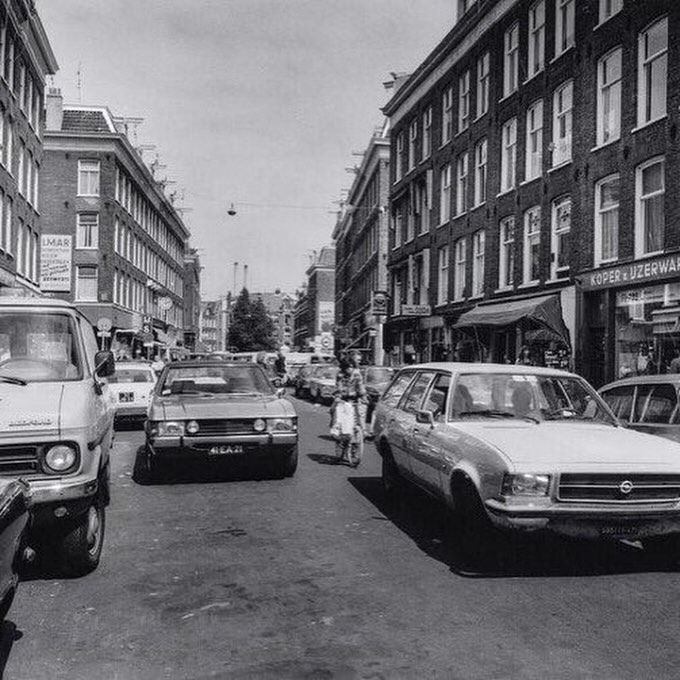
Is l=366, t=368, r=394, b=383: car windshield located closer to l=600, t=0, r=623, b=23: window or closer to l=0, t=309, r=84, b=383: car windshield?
l=600, t=0, r=623, b=23: window

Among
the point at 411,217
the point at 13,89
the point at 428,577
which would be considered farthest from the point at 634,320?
the point at 13,89

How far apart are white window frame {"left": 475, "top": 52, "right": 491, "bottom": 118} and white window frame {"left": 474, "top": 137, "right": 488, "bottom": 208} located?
44.1 inches

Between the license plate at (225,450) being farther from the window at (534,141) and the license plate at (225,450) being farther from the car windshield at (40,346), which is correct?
the window at (534,141)

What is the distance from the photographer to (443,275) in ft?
107

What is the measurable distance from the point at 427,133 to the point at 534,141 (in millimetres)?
11146

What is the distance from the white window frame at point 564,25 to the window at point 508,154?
333cm

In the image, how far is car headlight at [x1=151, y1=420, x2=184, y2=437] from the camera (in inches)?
362

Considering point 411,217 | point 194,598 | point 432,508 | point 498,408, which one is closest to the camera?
point 194,598

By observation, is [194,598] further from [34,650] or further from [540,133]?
[540,133]

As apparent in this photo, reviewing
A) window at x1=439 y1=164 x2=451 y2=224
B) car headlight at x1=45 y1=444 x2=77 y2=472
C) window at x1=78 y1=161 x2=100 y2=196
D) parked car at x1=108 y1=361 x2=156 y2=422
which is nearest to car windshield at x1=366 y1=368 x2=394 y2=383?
parked car at x1=108 y1=361 x2=156 y2=422

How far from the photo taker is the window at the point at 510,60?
25953mm

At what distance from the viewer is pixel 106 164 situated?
46781 mm

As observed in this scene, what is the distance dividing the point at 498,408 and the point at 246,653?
3711mm

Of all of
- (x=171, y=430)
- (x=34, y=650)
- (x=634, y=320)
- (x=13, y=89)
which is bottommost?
(x=34, y=650)
